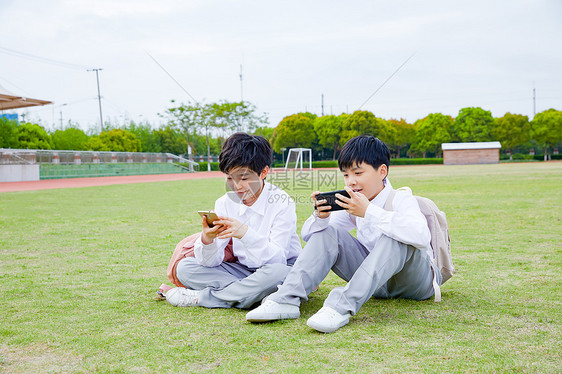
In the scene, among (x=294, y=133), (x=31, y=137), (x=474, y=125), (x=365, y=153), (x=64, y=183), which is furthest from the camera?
(x=474, y=125)

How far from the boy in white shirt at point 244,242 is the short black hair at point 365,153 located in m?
0.52

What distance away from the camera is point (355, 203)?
8.49 ft

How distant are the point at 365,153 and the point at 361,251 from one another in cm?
57

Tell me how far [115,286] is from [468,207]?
649 cm

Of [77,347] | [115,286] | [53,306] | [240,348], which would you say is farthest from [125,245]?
[240,348]

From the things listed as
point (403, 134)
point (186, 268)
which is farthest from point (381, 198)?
point (403, 134)

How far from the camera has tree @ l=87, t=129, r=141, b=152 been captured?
38375mm

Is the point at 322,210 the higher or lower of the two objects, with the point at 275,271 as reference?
higher

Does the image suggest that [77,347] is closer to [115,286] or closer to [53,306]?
[53,306]

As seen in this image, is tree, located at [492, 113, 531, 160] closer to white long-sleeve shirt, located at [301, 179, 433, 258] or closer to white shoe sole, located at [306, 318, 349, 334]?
white long-sleeve shirt, located at [301, 179, 433, 258]

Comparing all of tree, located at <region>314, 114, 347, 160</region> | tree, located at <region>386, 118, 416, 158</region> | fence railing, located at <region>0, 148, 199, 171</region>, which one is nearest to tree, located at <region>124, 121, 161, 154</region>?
fence railing, located at <region>0, 148, 199, 171</region>

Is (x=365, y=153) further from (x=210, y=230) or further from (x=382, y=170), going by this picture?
(x=210, y=230)

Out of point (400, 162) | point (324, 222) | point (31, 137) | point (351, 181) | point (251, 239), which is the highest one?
point (31, 137)

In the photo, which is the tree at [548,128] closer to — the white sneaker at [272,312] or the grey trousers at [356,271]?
the grey trousers at [356,271]
